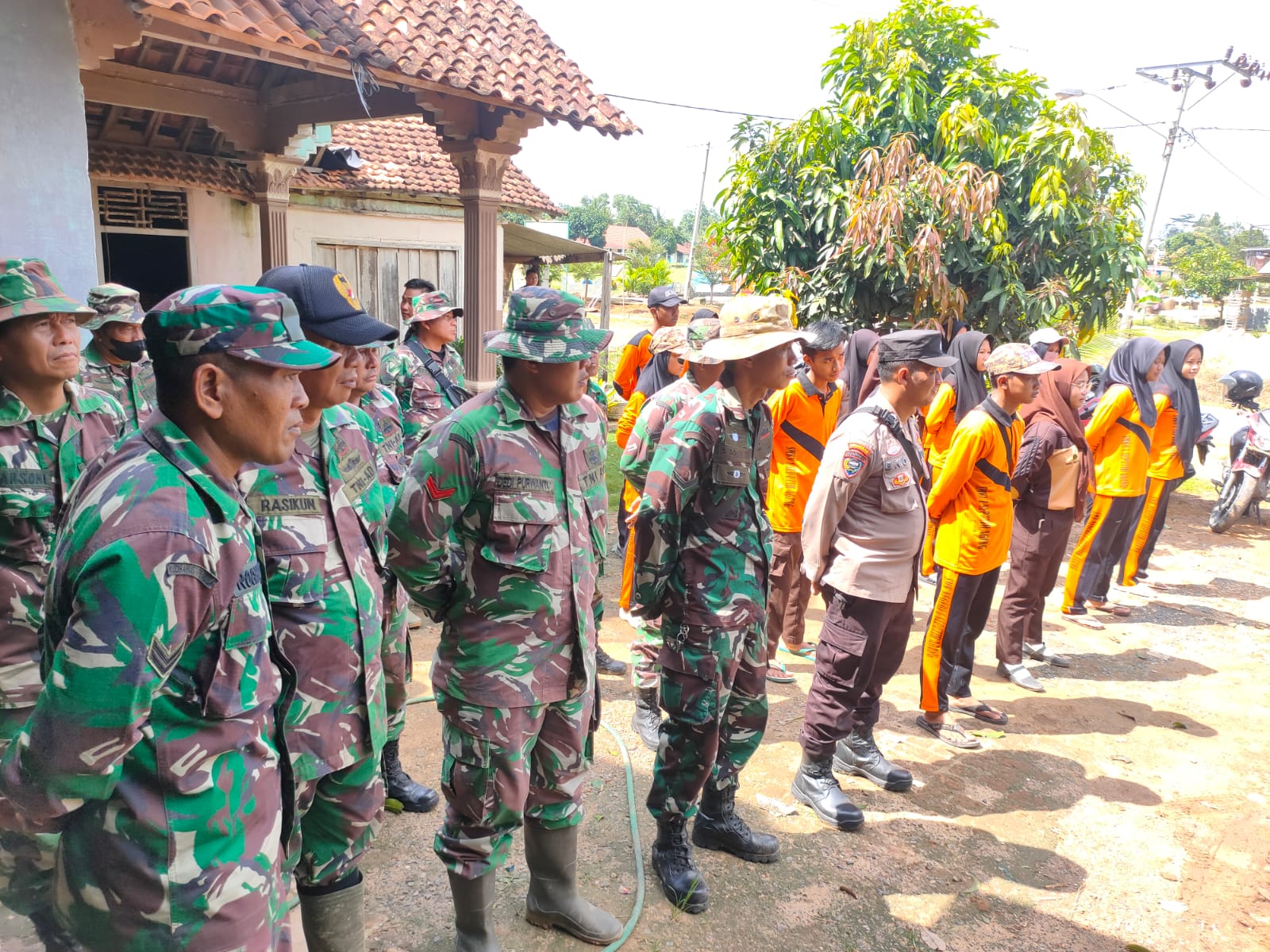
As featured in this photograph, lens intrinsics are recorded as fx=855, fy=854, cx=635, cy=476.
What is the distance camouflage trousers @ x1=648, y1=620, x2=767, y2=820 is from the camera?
3082 mm

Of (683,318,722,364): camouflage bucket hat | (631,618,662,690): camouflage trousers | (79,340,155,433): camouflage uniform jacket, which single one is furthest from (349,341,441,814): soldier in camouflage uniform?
(683,318,722,364): camouflage bucket hat

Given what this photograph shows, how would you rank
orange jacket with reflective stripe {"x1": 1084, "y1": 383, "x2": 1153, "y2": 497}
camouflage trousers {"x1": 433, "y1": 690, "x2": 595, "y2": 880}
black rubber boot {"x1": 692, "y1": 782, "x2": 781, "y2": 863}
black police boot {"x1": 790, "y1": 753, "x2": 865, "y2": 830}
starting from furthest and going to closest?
orange jacket with reflective stripe {"x1": 1084, "y1": 383, "x2": 1153, "y2": 497}
black police boot {"x1": 790, "y1": 753, "x2": 865, "y2": 830}
black rubber boot {"x1": 692, "y1": 782, "x2": 781, "y2": 863}
camouflage trousers {"x1": 433, "y1": 690, "x2": 595, "y2": 880}

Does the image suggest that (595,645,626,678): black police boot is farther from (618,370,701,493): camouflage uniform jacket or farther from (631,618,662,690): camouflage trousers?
(618,370,701,493): camouflage uniform jacket

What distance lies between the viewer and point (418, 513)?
2543 mm

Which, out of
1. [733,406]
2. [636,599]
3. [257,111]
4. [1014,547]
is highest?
[257,111]

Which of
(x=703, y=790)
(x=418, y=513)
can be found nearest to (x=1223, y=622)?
(x=703, y=790)

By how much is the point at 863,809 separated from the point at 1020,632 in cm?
202

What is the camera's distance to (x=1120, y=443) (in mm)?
6500

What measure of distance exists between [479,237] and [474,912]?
607 centimetres

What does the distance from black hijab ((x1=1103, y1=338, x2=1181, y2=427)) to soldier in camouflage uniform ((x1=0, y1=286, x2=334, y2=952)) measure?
262 inches

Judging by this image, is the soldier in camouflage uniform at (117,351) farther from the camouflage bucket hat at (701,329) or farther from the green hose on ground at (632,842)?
the camouflage bucket hat at (701,329)

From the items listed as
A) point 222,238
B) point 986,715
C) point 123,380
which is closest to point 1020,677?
point 986,715

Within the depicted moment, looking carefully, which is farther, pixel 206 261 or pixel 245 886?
pixel 206 261

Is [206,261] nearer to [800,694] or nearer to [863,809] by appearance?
[800,694]
